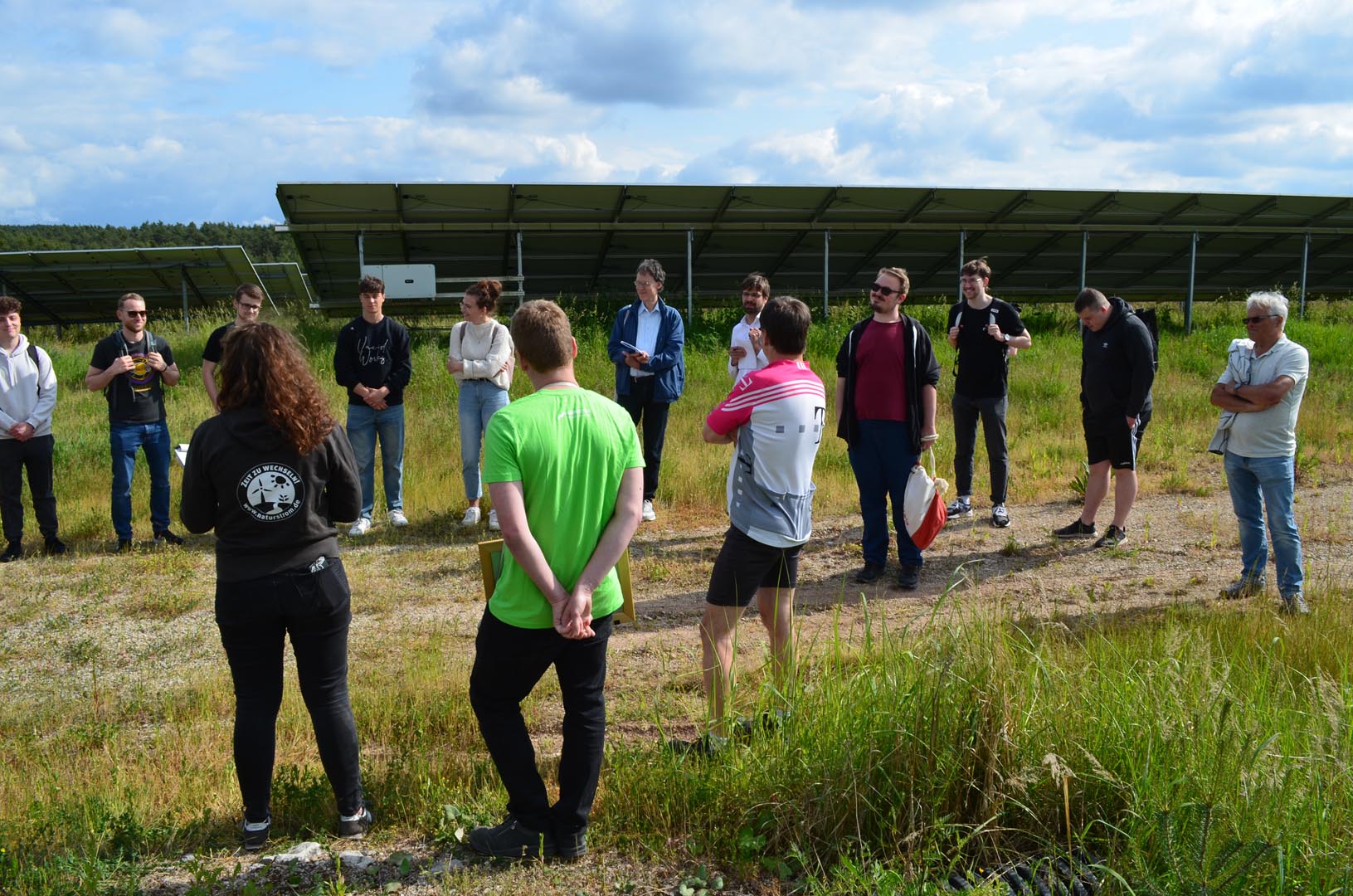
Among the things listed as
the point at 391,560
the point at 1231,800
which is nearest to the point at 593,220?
the point at 391,560

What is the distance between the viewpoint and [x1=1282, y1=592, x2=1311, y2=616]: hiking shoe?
5.87 metres

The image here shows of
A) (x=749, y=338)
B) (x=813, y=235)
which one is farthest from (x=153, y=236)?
(x=749, y=338)

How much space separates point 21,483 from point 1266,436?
926 centimetres

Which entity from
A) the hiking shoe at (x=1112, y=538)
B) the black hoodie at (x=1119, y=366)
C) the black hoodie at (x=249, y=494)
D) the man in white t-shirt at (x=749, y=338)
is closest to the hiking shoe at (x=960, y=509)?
the hiking shoe at (x=1112, y=538)

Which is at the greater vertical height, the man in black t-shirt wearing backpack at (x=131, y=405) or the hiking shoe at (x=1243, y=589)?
the man in black t-shirt wearing backpack at (x=131, y=405)

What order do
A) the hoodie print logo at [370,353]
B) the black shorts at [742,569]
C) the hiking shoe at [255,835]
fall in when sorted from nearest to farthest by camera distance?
the hiking shoe at [255,835] < the black shorts at [742,569] < the hoodie print logo at [370,353]

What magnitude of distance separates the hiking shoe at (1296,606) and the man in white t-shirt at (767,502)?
338 cm

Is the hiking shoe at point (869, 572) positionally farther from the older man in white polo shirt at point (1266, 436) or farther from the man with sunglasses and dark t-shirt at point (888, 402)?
the older man in white polo shirt at point (1266, 436)

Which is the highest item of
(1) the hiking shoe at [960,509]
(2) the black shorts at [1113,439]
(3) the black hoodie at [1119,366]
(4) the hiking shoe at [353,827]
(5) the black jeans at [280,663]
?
(3) the black hoodie at [1119,366]

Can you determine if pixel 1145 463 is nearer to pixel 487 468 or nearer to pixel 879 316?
pixel 879 316

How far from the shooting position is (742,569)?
14.1 feet

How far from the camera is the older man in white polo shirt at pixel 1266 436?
6090 millimetres

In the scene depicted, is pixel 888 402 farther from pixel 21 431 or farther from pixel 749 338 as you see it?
pixel 21 431

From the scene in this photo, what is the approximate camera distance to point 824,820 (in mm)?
3578
